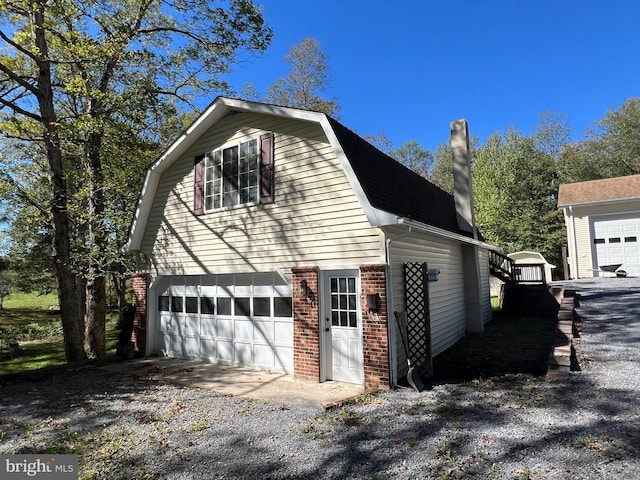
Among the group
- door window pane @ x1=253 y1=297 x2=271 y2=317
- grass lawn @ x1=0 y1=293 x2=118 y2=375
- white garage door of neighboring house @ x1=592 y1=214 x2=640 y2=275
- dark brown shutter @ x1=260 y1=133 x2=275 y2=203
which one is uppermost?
dark brown shutter @ x1=260 y1=133 x2=275 y2=203

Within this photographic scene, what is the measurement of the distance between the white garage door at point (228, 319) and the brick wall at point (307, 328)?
A: 506 millimetres

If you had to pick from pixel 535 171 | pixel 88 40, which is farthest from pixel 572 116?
pixel 88 40

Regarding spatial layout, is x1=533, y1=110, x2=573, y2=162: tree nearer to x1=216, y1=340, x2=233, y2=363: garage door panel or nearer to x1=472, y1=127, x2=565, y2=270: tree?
x1=472, y1=127, x2=565, y2=270: tree

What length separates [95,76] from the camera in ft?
43.1

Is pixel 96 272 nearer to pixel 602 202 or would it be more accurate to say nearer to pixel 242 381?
pixel 242 381

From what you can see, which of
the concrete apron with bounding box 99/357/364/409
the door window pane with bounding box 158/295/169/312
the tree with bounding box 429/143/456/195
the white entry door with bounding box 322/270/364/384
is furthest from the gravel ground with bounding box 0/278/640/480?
the tree with bounding box 429/143/456/195

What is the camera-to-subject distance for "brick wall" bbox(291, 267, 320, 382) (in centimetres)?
706

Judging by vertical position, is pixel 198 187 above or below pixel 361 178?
above

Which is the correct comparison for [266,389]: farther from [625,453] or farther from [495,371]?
[625,453]

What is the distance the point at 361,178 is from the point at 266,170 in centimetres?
243

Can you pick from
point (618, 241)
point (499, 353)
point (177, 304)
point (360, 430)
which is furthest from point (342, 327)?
point (618, 241)

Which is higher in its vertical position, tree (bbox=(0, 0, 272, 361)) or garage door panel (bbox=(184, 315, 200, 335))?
tree (bbox=(0, 0, 272, 361))

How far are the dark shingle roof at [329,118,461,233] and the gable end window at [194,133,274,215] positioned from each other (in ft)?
6.11

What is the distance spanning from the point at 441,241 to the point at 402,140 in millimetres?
30429
